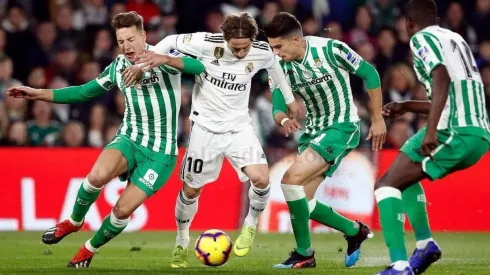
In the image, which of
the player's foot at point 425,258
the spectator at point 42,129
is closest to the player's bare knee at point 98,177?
the player's foot at point 425,258

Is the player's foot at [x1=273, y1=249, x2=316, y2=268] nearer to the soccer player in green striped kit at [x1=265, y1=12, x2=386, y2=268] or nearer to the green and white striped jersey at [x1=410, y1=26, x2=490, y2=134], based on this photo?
the soccer player in green striped kit at [x1=265, y1=12, x2=386, y2=268]

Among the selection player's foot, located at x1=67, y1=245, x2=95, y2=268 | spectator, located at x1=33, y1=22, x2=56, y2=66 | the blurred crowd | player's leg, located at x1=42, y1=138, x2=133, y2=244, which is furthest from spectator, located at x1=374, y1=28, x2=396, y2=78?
player's foot, located at x1=67, y1=245, x2=95, y2=268

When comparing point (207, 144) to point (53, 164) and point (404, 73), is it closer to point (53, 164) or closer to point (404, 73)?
point (53, 164)

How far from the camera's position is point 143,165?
8961mm

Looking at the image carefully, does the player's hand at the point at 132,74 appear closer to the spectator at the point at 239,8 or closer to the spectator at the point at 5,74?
the spectator at the point at 5,74

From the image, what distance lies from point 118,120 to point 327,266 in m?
6.44

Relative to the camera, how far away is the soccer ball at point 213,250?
8.66 meters

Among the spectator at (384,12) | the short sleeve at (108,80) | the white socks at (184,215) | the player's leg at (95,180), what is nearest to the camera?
the player's leg at (95,180)

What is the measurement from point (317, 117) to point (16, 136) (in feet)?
19.5

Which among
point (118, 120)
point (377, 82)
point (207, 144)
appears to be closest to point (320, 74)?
point (377, 82)

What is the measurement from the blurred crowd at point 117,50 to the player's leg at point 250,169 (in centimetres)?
554

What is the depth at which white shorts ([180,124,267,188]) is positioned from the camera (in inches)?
365

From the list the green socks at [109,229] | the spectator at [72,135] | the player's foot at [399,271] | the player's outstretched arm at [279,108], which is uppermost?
the player's outstretched arm at [279,108]

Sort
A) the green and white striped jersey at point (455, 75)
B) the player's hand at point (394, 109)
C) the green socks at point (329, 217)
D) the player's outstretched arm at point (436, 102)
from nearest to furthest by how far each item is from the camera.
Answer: the player's outstretched arm at point (436, 102)
the green and white striped jersey at point (455, 75)
the player's hand at point (394, 109)
the green socks at point (329, 217)
